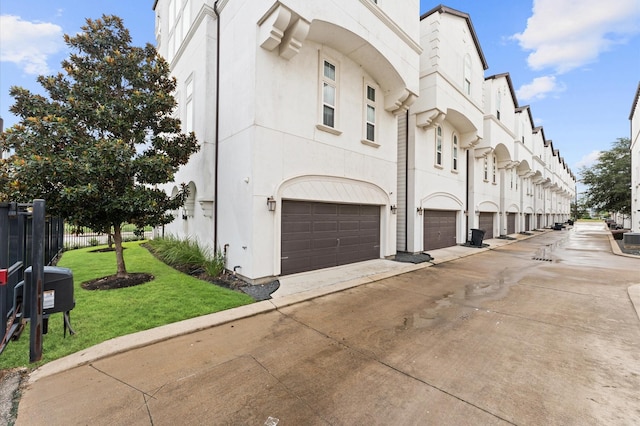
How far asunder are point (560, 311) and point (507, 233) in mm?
21774

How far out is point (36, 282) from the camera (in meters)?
3.63

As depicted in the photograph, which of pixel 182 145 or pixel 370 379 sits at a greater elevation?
pixel 182 145

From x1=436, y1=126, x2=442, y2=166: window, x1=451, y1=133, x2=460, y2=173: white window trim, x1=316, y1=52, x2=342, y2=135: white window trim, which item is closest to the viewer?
x1=316, y1=52, x2=342, y2=135: white window trim

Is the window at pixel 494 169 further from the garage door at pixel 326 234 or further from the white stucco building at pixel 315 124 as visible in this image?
the garage door at pixel 326 234

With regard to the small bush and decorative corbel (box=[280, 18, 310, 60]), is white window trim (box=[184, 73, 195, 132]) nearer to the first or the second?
the small bush

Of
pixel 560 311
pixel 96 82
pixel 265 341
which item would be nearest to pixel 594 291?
pixel 560 311

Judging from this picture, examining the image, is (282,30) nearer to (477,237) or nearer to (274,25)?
(274,25)

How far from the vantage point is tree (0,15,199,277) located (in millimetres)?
6031

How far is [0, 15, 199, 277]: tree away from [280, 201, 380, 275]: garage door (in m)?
3.71

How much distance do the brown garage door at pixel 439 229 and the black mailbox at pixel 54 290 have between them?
43.7 ft

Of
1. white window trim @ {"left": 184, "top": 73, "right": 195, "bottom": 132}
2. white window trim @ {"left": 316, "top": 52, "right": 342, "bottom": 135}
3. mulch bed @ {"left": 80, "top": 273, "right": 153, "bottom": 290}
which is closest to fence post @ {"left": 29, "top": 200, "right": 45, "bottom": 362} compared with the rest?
mulch bed @ {"left": 80, "top": 273, "right": 153, "bottom": 290}

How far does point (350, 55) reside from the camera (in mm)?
9727

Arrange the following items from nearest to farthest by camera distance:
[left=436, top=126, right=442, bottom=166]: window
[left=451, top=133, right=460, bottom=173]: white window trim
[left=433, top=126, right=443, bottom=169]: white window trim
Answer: [left=433, top=126, right=443, bottom=169]: white window trim, [left=436, top=126, right=442, bottom=166]: window, [left=451, top=133, right=460, bottom=173]: white window trim

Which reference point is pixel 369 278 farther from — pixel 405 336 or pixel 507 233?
pixel 507 233
